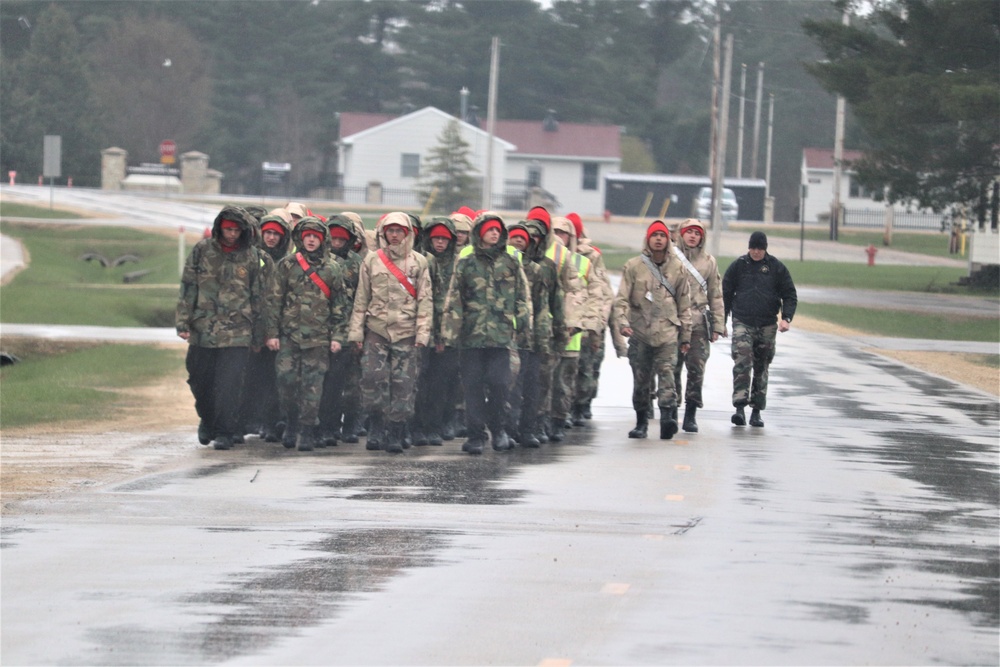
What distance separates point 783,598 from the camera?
8055 millimetres

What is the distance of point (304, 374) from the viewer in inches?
517

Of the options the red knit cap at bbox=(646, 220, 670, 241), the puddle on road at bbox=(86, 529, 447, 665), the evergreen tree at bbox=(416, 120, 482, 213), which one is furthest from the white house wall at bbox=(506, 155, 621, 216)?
the puddle on road at bbox=(86, 529, 447, 665)

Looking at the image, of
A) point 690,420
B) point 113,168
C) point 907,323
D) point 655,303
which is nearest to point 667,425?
point 690,420

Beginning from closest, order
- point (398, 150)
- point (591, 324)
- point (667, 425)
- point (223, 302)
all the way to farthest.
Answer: point (223, 302) < point (667, 425) < point (591, 324) < point (398, 150)

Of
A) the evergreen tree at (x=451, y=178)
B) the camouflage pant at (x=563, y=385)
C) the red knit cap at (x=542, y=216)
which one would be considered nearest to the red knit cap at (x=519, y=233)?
the red knit cap at (x=542, y=216)

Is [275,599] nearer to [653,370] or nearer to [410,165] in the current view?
[653,370]

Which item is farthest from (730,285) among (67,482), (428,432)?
(67,482)

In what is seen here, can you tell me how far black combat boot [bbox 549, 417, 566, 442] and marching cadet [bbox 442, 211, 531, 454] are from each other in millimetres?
1005

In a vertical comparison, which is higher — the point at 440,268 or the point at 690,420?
the point at 440,268

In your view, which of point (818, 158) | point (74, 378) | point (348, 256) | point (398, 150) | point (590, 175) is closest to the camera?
point (348, 256)

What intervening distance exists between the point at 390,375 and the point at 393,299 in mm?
627

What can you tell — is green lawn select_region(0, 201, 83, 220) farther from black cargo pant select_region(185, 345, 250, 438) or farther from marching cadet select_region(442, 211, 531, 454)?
marching cadet select_region(442, 211, 531, 454)

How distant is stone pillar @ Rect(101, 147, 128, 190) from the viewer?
244 feet

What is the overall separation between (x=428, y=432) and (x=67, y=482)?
3.32m
